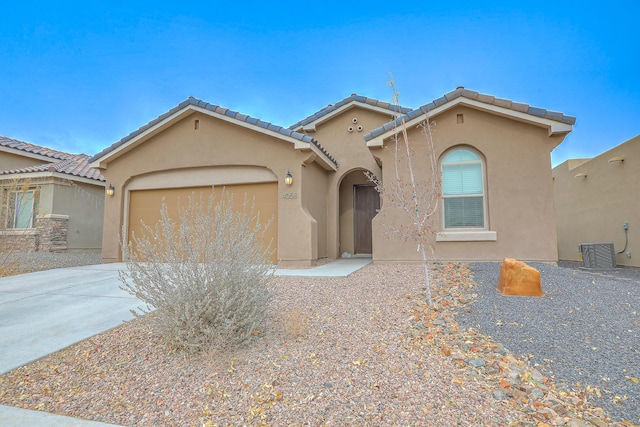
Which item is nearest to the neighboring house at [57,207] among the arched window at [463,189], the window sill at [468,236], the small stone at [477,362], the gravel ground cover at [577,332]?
the window sill at [468,236]

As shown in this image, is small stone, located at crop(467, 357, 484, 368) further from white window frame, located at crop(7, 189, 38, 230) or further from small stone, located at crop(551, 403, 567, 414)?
white window frame, located at crop(7, 189, 38, 230)

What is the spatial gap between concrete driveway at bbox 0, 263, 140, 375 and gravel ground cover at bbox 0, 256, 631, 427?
34 centimetres

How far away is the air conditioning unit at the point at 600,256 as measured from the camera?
10922 mm

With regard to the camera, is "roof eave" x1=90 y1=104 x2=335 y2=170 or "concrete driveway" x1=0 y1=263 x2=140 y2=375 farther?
"roof eave" x1=90 y1=104 x2=335 y2=170

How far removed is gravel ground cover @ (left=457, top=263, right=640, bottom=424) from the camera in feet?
10.0

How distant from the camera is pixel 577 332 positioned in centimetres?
401

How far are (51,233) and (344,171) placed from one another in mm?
11486

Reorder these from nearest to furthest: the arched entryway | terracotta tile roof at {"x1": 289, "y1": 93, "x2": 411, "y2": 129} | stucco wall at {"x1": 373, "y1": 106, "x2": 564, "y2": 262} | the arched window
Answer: stucco wall at {"x1": 373, "y1": 106, "x2": 564, "y2": 262}
the arched window
terracotta tile roof at {"x1": 289, "y1": 93, "x2": 411, "y2": 129}
the arched entryway

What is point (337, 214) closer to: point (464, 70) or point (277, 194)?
point (277, 194)

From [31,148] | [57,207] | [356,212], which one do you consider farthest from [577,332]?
[31,148]

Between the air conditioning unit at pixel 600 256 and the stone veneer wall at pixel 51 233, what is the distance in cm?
1925

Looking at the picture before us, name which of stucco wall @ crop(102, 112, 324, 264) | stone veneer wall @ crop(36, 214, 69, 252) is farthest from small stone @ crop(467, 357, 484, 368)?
stone veneer wall @ crop(36, 214, 69, 252)

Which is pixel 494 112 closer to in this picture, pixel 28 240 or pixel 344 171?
pixel 344 171

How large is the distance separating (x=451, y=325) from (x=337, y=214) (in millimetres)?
7673
